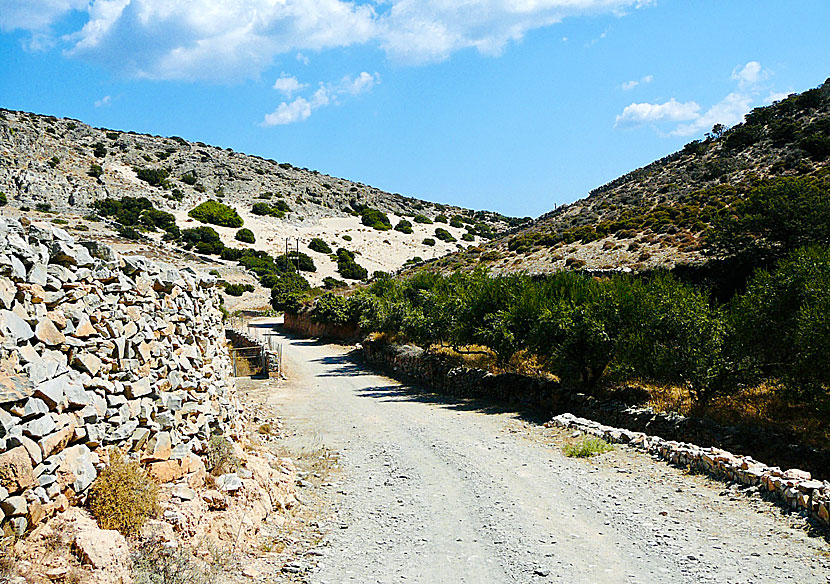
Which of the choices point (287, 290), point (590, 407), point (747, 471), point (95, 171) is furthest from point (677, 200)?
point (95, 171)

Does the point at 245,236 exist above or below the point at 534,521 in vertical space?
above

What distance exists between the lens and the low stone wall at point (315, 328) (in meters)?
38.3

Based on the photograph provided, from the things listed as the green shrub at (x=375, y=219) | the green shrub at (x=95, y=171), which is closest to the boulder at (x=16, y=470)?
the green shrub at (x=95, y=171)

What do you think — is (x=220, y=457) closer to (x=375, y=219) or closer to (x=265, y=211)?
(x=265, y=211)

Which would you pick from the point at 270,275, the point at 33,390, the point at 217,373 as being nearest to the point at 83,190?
the point at 270,275

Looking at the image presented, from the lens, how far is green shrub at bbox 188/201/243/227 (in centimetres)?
7294

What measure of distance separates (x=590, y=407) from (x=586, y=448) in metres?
4.32

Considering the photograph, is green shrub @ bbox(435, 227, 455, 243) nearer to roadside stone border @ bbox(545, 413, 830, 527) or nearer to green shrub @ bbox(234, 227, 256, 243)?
green shrub @ bbox(234, 227, 256, 243)

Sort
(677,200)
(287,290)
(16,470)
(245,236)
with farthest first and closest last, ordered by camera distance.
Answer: (245,236) < (287,290) < (677,200) < (16,470)

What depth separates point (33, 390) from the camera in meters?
5.41

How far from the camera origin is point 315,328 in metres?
42.3

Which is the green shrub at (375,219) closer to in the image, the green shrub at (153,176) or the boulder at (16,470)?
the green shrub at (153,176)

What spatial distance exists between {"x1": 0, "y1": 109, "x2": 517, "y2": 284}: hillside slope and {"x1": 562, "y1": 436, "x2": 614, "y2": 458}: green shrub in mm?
50432

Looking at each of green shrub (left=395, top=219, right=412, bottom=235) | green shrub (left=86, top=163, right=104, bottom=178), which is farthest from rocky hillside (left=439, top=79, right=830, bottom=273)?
green shrub (left=86, top=163, right=104, bottom=178)
